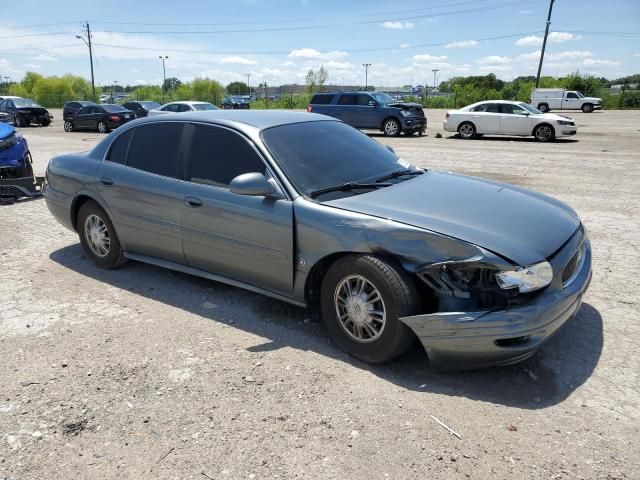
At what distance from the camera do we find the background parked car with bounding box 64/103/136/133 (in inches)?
982

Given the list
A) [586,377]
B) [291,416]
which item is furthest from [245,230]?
[586,377]

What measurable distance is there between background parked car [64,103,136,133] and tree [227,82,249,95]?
2598 inches

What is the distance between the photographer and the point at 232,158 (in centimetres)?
412

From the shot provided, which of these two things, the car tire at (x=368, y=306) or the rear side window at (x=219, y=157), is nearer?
the car tire at (x=368, y=306)

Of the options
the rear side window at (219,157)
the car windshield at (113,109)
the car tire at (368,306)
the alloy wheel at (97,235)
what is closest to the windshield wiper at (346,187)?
the rear side window at (219,157)

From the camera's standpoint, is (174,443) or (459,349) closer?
(174,443)

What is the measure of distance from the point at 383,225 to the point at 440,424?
120cm

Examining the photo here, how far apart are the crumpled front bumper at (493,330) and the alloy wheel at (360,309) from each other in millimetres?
247

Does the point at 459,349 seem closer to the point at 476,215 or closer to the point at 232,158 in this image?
the point at 476,215

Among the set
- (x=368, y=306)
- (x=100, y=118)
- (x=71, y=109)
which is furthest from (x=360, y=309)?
(x=71, y=109)

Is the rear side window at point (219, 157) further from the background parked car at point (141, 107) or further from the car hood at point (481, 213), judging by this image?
the background parked car at point (141, 107)

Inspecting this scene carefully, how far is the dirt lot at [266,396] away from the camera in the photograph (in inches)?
101

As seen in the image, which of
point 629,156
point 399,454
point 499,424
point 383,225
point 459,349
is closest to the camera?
point 399,454

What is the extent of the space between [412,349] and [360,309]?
1.89 feet
